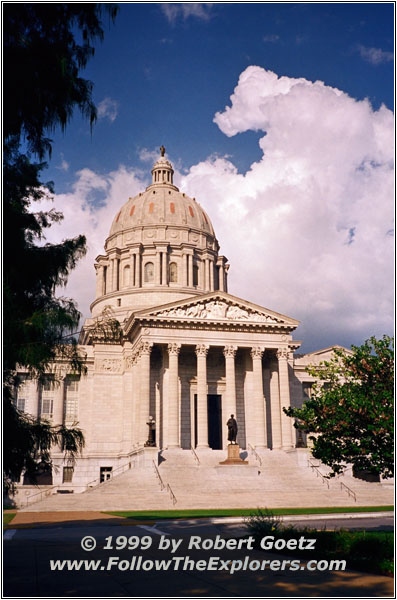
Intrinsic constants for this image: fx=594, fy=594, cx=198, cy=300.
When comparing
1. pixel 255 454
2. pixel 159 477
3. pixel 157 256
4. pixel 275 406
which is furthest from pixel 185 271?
pixel 159 477

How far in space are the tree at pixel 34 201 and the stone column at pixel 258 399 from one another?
4563 centimetres

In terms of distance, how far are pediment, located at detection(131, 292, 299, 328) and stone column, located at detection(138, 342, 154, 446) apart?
12.3ft

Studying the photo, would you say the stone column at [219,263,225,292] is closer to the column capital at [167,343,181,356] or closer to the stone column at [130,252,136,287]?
the stone column at [130,252,136,287]

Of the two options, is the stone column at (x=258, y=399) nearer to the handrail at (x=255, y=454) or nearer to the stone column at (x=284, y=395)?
the handrail at (x=255, y=454)

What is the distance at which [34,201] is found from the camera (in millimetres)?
13641

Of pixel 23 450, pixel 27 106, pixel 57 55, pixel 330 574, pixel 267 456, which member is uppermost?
pixel 57 55

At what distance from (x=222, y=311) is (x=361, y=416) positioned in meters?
36.6

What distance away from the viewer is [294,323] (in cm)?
5956

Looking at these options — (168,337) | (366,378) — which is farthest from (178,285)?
(366,378)

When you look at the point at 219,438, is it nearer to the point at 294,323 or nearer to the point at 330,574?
the point at 294,323

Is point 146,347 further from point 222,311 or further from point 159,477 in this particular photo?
point 159,477

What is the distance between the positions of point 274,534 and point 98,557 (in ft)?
18.2


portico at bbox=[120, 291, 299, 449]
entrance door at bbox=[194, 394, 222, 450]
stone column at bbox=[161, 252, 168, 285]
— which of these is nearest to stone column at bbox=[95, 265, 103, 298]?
stone column at bbox=[161, 252, 168, 285]

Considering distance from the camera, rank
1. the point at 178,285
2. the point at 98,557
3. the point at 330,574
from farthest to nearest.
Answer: the point at 178,285
the point at 98,557
the point at 330,574
